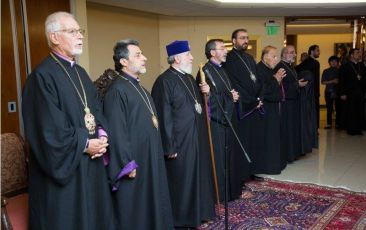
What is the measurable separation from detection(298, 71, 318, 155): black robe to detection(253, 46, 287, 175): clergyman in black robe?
0.92m

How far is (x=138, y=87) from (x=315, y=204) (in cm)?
225

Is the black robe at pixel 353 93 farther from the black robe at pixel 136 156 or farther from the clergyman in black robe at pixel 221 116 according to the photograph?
the black robe at pixel 136 156

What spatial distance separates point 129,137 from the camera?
2.64m

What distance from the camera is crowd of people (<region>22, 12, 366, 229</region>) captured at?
6.83 ft

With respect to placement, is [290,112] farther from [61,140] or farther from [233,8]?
[61,140]

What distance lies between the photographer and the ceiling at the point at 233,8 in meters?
5.99

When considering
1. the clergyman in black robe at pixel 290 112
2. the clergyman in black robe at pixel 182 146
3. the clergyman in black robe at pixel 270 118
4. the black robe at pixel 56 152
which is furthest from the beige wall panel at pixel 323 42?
the black robe at pixel 56 152

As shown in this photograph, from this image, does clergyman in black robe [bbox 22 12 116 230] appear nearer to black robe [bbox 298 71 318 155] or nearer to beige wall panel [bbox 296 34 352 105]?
black robe [bbox 298 71 318 155]

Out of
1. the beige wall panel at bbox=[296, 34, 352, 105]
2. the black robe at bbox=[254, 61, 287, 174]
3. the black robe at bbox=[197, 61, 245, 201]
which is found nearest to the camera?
the black robe at bbox=[197, 61, 245, 201]

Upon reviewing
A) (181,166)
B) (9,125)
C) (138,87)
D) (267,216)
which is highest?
(138,87)

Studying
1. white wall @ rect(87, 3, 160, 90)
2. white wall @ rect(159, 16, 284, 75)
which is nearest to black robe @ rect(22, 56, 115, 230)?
white wall @ rect(87, 3, 160, 90)

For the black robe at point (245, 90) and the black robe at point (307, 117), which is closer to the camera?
the black robe at point (245, 90)

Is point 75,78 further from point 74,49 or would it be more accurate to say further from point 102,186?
point 102,186

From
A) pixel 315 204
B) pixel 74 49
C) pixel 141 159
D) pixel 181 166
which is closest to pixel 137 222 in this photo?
pixel 141 159
